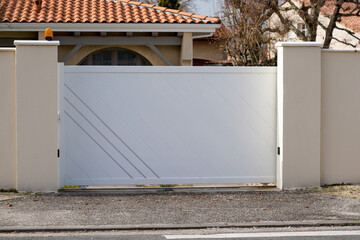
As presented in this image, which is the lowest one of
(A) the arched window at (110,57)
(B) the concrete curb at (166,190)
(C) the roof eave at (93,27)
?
(B) the concrete curb at (166,190)

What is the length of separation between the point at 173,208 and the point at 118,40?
869 cm

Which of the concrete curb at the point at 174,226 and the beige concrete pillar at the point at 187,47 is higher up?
the beige concrete pillar at the point at 187,47

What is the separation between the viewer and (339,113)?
9.12 m

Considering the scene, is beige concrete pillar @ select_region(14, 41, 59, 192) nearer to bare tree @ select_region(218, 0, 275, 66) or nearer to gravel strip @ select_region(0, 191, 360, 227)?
gravel strip @ select_region(0, 191, 360, 227)

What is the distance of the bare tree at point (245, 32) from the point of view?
2219cm

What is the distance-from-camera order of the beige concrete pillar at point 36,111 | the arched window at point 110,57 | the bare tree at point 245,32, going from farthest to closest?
the bare tree at point 245,32, the arched window at point 110,57, the beige concrete pillar at point 36,111

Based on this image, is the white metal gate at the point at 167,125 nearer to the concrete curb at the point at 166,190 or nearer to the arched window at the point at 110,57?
the concrete curb at the point at 166,190

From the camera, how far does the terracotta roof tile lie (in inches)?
587

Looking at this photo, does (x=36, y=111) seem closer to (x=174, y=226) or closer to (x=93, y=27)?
(x=174, y=226)

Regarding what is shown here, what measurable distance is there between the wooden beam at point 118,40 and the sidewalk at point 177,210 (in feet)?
24.3

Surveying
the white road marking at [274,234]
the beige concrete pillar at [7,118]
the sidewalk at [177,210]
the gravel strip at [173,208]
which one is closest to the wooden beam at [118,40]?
the beige concrete pillar at [7,118]

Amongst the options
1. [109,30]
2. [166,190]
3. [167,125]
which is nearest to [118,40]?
[109,30]

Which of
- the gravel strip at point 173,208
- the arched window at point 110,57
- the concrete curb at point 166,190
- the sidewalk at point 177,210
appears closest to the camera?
the sidewalk at point 177,210

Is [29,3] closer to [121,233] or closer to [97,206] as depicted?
[97,206]
